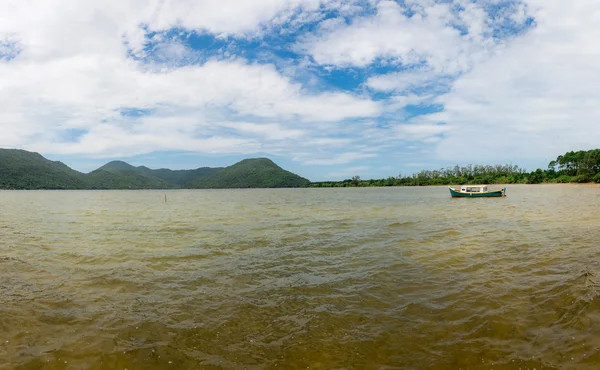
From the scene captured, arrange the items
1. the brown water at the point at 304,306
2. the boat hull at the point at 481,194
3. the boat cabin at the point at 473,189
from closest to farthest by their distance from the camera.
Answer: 1. the brown water at the point at 304,306
2. the boat hull at the point at 481,194
3. the boat cabin at the point at 473,189

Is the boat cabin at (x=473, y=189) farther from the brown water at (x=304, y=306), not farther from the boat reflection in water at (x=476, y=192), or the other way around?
the brown water at (x=304, y=306)

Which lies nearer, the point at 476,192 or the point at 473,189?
the point at 476,192

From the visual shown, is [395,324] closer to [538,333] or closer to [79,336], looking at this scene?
[538,333]

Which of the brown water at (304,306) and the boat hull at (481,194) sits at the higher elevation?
the boat hull at (481,194)

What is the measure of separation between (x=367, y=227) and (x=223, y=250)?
11.9 metres

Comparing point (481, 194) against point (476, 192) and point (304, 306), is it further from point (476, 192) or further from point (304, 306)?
point (304, 306)

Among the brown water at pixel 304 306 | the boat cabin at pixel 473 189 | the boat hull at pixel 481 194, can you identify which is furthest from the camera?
the boat cabin at pixel 473 189

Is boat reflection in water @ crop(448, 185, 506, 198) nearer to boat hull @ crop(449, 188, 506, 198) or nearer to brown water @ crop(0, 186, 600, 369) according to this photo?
boat hull @ crop(449, 188, 506, 198)

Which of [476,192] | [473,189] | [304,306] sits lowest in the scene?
[304,306]

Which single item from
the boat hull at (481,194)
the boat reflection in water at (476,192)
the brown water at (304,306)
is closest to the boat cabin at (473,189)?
the boat reflection in water at (476,192)

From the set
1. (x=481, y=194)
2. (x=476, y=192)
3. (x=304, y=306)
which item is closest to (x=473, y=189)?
(x=476, y=192)

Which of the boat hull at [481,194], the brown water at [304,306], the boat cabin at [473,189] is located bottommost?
the brown water at [304,306]

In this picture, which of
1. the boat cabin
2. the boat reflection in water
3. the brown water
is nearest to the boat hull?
the boat reflection in water

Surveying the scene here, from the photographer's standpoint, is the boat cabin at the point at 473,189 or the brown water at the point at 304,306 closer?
the brown water at the point at 304,306
